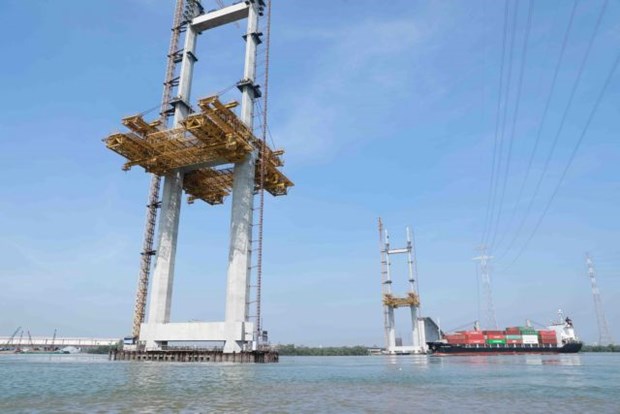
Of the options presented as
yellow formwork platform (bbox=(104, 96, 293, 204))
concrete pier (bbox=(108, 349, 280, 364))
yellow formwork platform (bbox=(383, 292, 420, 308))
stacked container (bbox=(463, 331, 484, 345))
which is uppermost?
yellow formwork platform (bbox=(104, 96, 293, 204))

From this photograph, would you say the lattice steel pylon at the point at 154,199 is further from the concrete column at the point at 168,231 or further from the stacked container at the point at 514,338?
the stacked container at the point at 514,338

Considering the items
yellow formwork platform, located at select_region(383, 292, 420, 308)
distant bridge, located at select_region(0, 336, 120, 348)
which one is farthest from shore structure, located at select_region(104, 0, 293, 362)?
Answer: distant bridge, located at select_region(0, 336, 120, 348)

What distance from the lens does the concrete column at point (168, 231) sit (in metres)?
54.0

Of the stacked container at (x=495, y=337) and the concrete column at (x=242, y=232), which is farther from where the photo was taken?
the stacked container at (x=495, y=337)

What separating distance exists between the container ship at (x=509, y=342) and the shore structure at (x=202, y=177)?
72668mm

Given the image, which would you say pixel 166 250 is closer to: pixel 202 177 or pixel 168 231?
pixel 168 231

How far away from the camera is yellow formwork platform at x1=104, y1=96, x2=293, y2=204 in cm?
5066

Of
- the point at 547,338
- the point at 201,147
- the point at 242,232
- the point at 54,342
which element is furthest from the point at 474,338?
the point at 54,342

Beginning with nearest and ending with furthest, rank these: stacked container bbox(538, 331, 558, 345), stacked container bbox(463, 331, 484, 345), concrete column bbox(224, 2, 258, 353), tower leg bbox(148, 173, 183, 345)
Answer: concrete column bbox(224, 2, 258, 353)
tower leg bbox(148, 173, 183, 345)
stacked container bbox(463, 331, 484, 345)
stacked container bbox(538, 331, 558, 345)

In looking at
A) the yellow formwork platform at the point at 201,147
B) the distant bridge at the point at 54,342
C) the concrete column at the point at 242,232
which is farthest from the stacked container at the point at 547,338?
the distant bridge at the point at 54,342

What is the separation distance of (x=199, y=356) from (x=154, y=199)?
79.7 ft

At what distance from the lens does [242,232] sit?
5219 centimetres

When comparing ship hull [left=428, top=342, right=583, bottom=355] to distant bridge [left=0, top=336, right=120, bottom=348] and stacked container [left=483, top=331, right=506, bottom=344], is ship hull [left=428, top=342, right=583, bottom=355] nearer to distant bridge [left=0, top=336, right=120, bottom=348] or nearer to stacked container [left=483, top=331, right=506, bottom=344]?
stacked container [left=483, top=331, right=506, bottom=344]

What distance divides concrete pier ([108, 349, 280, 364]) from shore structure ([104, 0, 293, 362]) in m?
0.11
